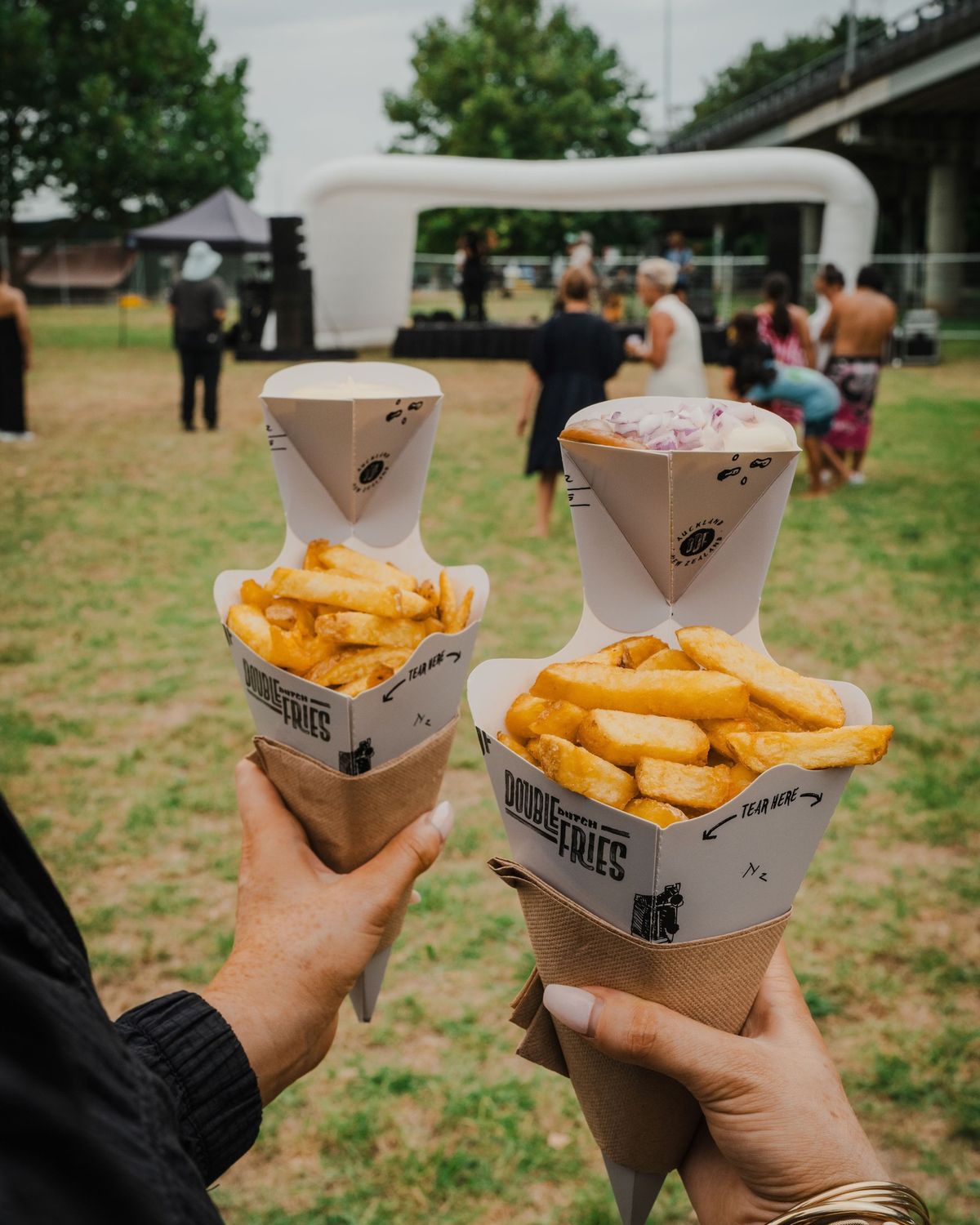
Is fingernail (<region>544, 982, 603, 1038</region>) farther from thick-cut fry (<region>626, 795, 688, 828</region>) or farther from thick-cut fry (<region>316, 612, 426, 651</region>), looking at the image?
thick-cut fry (<region>316, 612, 426, 651</region>)

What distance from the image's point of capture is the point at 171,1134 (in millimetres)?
673

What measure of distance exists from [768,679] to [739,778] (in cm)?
18

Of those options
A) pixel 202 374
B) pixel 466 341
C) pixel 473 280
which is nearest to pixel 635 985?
pixel 202 374

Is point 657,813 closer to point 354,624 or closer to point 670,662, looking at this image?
point 670,662

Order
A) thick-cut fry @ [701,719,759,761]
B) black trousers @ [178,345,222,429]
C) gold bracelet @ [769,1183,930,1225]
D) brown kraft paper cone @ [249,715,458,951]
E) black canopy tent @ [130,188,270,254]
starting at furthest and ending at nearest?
1. black canopy tent @ [130,188,270,254]
2. black trousers @ [178,345,222,429]
3. brown kraft paper cone @ [249,715,458,951]
4. thick-cut fry @ [701,719,759,761]
5. gold bracelet @ [769,1183,930,1225]

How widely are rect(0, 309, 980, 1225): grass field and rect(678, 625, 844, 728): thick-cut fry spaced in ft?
5.74

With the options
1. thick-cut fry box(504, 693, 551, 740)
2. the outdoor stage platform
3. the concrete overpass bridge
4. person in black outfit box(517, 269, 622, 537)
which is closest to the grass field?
person in black outfit box(517, 269, 622, 537)

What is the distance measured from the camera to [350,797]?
2.04 m

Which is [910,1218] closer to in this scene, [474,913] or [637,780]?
[637,780]

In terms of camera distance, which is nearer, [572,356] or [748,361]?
[572,356]

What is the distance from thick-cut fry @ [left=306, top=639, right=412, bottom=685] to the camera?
2.00 metres

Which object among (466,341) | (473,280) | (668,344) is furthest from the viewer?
(473,280)

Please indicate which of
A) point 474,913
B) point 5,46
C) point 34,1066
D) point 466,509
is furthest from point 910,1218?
point 5,46

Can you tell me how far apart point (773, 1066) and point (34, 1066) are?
3.95ft
